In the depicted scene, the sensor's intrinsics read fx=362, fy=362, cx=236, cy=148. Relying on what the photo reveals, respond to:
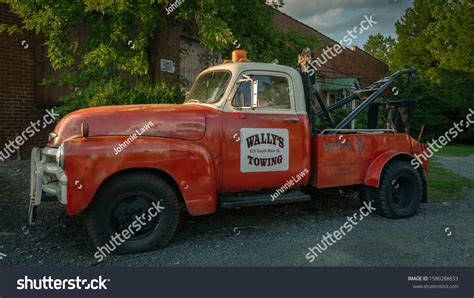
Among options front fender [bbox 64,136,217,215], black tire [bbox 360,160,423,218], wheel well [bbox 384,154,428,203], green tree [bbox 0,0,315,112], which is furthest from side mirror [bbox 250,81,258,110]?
wheel well [bbox 384,154,428,203]

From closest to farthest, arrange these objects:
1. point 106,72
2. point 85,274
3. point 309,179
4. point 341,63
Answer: point 85,274
point 309,179
point 106,72
point 341,63

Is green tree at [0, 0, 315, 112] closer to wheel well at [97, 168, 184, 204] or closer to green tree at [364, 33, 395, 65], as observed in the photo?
wheel well at [97, 168, 184, 204]

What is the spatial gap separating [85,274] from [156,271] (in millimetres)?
634

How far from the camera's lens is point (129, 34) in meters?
6.49

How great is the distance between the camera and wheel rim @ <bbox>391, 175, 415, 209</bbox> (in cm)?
534

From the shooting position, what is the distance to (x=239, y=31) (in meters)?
6.65

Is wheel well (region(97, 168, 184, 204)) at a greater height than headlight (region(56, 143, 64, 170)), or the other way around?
headlight (region(56, 143, 64, 170))

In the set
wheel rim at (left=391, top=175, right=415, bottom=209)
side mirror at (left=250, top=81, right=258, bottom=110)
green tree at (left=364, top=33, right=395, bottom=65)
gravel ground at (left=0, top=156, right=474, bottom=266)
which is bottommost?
gravel ground at (left=0, top=156, right=474, bottom=266)

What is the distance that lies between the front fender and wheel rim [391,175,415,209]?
288 cm

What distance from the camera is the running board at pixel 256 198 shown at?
13.9 ft

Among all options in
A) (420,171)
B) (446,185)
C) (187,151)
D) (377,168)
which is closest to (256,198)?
(187,151)

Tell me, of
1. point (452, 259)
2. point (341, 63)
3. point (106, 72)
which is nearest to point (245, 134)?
point (452, 259)

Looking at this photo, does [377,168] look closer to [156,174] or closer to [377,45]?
[156,174]

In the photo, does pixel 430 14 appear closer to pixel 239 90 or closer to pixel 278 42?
pixel 278 42
